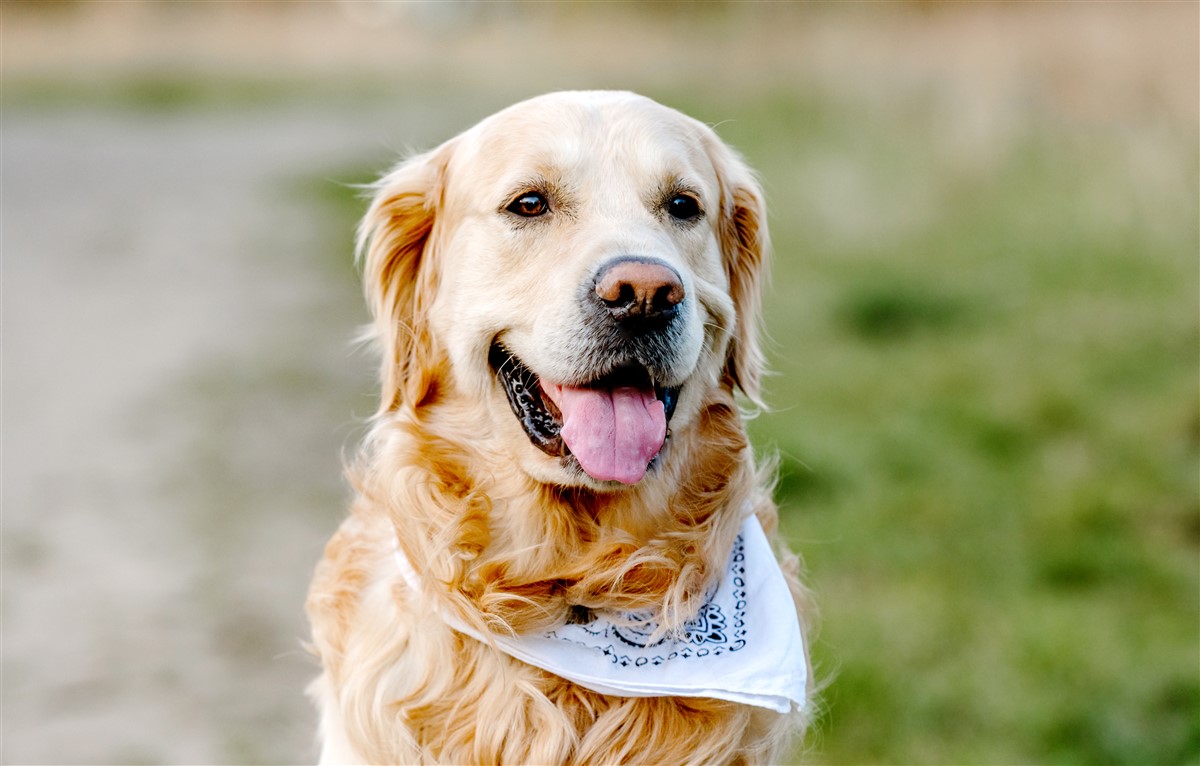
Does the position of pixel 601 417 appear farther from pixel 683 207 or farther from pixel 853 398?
pixel 853 398

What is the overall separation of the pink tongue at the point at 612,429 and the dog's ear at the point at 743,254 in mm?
456

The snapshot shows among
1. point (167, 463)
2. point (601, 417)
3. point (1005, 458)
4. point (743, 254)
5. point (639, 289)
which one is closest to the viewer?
point (639, 289)

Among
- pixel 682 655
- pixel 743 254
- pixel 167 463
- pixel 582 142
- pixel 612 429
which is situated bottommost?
pixel 167 463

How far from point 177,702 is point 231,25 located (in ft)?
87.3

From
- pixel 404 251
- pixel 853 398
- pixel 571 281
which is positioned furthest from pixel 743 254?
pixel 853 398

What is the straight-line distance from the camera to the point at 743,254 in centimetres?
331

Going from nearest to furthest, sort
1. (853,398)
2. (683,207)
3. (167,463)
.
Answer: (683,207)
(167,463)
(853,398)

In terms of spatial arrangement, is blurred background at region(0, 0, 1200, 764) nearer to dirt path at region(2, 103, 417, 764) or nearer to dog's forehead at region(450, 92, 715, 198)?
dirt path at region(2, 103, 417, 764)

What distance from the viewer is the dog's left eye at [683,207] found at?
9.77ft

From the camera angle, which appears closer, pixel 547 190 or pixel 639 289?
pixel 639 289

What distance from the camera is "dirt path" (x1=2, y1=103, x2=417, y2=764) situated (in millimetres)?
4203

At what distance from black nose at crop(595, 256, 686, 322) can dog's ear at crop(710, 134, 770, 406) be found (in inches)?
22.3

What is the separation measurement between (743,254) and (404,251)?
0.89 m

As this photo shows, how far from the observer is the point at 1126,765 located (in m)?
3.98
